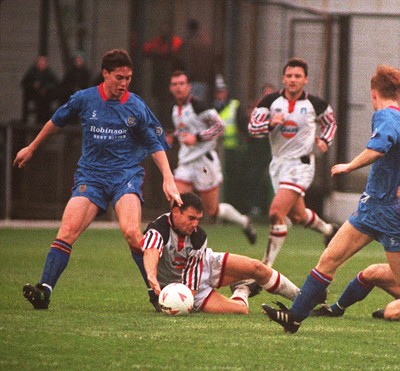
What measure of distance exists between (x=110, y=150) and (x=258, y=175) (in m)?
12.2

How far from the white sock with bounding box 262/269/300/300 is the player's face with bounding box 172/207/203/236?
33.2 inches

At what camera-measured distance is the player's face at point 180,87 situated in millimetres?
15680

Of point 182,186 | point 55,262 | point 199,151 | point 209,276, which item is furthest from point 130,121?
point 199,151

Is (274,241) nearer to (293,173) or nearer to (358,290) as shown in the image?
A: (293,173)

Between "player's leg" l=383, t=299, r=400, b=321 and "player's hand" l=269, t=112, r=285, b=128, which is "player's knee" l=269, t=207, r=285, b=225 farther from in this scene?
"player's leg" l=383, t=299, r=400, b=321

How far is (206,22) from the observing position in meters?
23.1

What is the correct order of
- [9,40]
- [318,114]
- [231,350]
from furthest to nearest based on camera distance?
[9,40]
[318,114]
[231,350]

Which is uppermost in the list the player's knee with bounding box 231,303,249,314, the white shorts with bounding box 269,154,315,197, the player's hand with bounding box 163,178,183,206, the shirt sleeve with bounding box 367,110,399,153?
the shirt sleeve with bounding box 367,110,399,153

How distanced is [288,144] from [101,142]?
4221 mm

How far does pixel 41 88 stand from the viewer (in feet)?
69.6

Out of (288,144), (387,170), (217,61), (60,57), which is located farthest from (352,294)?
(60,57)

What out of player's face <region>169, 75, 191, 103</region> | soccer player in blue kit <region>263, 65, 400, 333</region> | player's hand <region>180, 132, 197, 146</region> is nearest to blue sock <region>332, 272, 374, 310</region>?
soccer player in blue kit <region>263, 65, 400, 333</region>

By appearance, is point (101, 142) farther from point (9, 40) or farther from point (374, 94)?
point (9, 40)

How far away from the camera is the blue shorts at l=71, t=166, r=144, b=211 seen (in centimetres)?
1020
